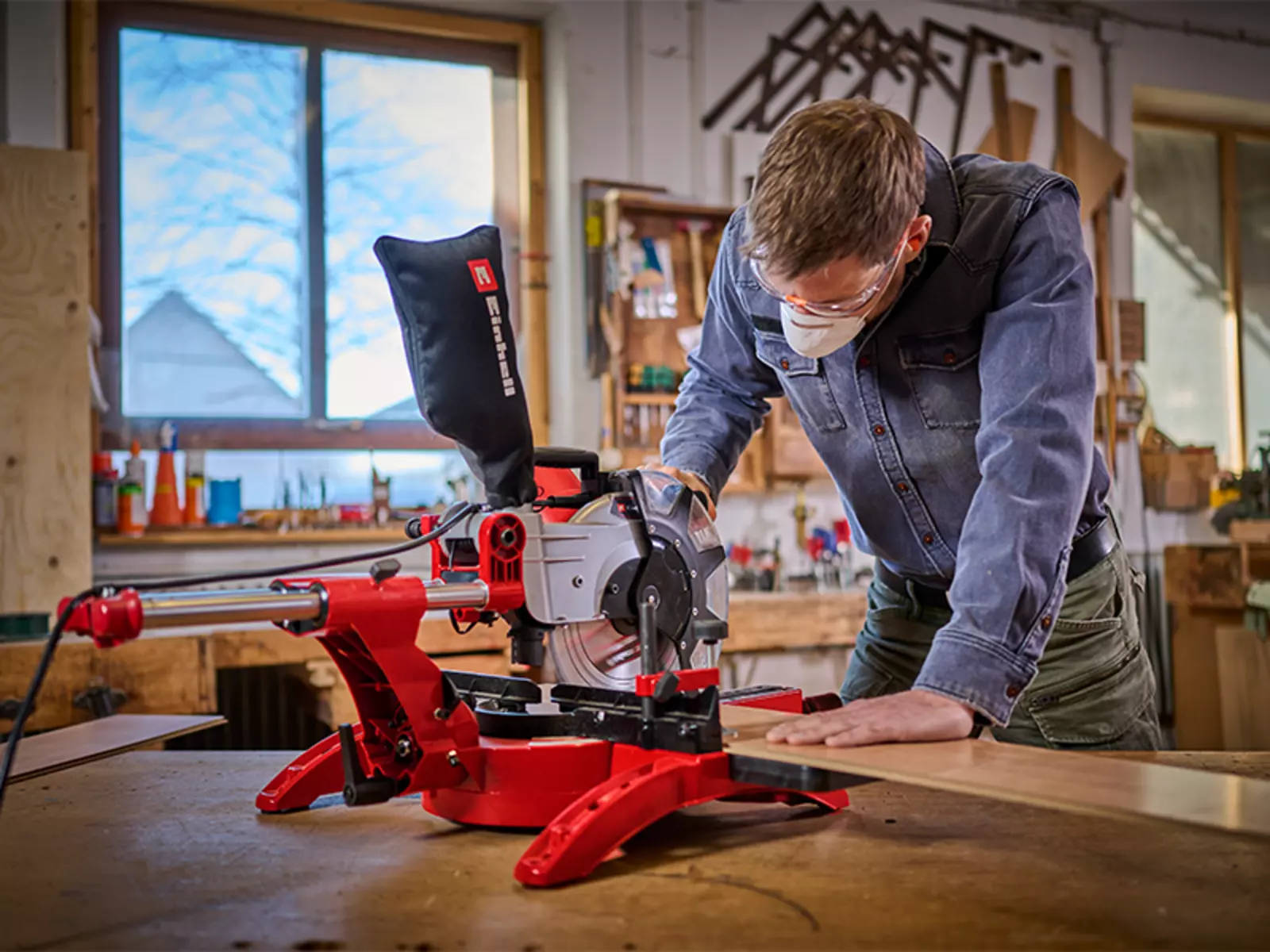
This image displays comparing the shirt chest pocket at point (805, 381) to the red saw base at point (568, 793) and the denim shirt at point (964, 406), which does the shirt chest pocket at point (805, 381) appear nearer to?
the denim shirt at point (964, 406)

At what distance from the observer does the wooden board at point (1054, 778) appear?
890 millimetres

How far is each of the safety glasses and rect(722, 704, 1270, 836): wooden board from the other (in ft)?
1.60

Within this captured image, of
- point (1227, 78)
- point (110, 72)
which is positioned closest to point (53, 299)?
point (110, 72)

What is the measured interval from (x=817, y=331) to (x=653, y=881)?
0.68m

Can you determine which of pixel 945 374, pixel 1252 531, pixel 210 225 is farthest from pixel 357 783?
pixel 1252 531

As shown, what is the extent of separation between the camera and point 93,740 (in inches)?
66.0

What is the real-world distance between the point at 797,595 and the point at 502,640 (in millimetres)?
954

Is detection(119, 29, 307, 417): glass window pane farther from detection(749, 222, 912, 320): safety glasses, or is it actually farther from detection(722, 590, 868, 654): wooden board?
detection(749, 222, 912, 320): safety glasses

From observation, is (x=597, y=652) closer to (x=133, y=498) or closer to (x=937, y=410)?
(x=937, y=410)

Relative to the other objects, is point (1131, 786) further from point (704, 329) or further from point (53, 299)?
point (53, 299)

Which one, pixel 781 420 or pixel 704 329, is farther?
pixel 781 420

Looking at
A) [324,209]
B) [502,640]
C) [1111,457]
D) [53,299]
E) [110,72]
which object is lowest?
[502,640]

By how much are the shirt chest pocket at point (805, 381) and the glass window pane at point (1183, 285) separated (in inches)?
183

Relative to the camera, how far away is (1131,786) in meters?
0.95
